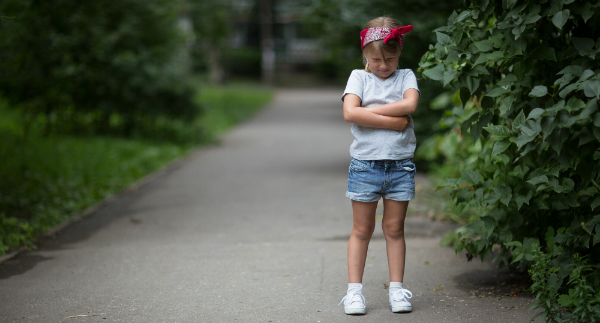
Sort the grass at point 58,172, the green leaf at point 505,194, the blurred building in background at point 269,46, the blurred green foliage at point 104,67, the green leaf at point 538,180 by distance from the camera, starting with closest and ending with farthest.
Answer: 1. the green leaf at point 538,180
2. the green leaf at point 505,194
3. the grass at point 58,172
4. the blurred green foliage at point 104,67
5. the blurred building in background at point 269,46

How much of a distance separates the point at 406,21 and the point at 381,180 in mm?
5129

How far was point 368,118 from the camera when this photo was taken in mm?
3625

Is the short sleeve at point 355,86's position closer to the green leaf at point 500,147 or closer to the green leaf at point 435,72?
the green leaf at point 435,72

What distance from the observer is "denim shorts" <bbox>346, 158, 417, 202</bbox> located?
12.1 ft

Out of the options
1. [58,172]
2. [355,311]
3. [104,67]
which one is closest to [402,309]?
[355,311]

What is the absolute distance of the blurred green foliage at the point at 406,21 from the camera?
27.3 feet

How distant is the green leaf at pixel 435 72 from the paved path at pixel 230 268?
139cm

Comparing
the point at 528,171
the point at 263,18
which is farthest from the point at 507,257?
the point at 263,18

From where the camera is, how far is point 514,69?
3551mm

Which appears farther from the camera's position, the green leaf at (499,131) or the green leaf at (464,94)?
the green leaf at (464,94)

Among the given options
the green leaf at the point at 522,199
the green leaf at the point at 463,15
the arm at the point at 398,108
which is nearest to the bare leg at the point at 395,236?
the arm at the point at 398,108

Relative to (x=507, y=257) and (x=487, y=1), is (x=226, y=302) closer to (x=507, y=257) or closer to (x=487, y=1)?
(x=507, y=257)

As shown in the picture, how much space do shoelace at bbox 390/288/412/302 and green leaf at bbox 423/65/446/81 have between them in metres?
1.27

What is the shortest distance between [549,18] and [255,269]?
272 cm
